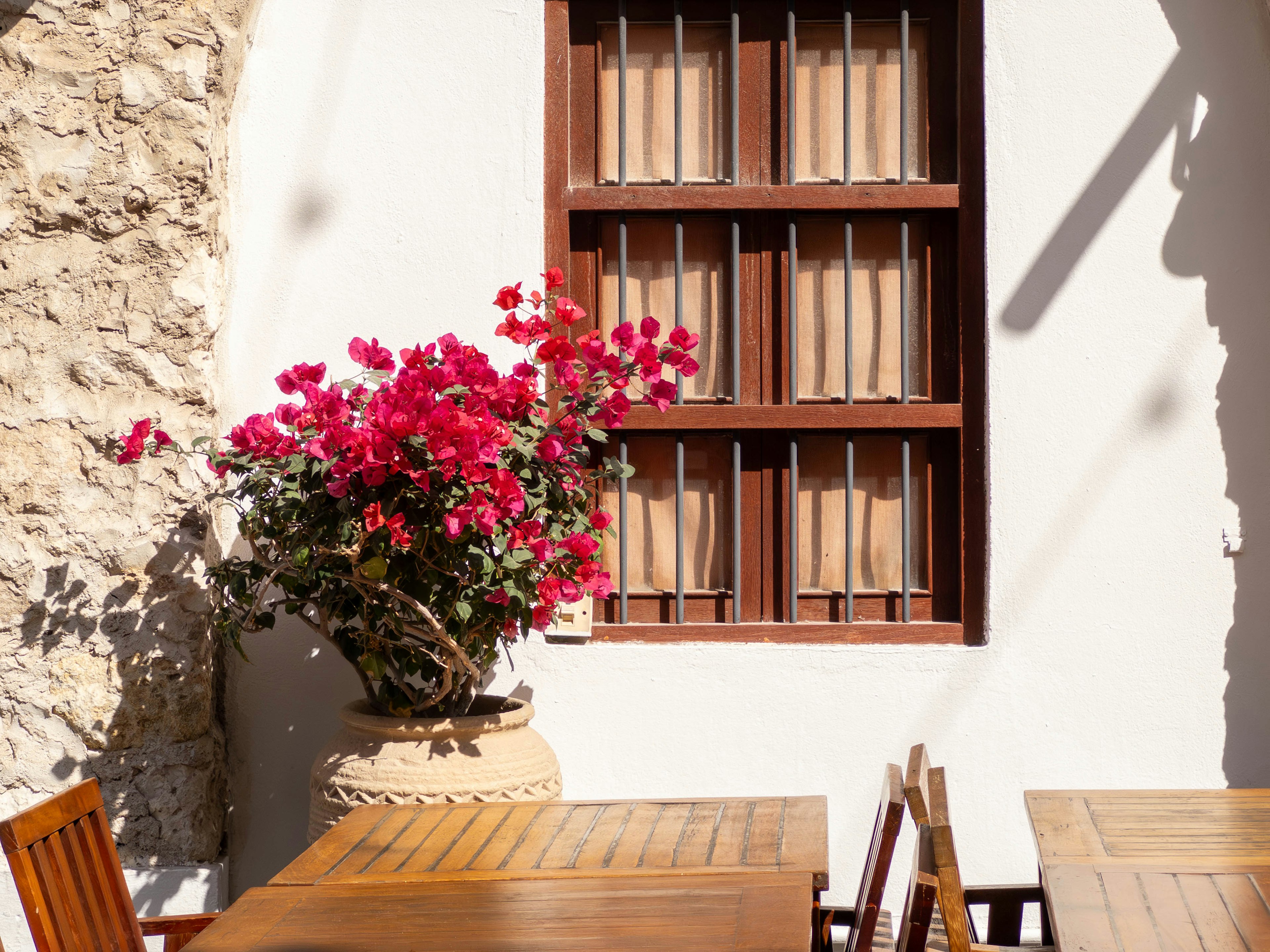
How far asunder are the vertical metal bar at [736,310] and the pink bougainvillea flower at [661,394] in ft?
2.03

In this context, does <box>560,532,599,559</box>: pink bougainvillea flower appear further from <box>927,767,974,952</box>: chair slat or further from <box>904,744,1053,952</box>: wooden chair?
<box>927,767,974,952</box>: chair slat

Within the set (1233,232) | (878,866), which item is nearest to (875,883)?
(878,866)

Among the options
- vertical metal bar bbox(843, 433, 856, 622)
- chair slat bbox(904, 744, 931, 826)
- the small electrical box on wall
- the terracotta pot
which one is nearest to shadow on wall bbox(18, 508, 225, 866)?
the terracotta pot

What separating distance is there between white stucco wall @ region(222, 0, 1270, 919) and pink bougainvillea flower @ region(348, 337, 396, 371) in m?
0.58

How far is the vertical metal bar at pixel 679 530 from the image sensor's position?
3.30 meters

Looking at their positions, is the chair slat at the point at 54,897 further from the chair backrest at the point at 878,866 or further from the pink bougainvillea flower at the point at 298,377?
the chair backrest at the point at 878,866

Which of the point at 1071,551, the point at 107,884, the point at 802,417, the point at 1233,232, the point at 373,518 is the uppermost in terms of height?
the point at 1233,232

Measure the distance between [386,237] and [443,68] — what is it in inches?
19.7

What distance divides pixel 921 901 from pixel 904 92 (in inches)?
98.5

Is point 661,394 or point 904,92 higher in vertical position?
point 904,92

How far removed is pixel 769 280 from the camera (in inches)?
132

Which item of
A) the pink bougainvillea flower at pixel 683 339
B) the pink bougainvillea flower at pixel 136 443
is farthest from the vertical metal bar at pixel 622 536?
the pink bougainvillea flower at pixel 136 443

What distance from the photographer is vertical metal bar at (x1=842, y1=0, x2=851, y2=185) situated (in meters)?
3.27

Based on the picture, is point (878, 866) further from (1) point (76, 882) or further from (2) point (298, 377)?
(2) point (298, 377)
